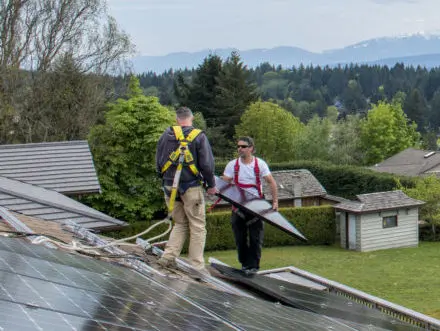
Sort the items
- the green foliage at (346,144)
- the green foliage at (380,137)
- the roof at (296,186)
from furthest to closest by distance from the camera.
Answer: the green foliage at (380,137), the green foliage at (346,144), the roof at (296,186)

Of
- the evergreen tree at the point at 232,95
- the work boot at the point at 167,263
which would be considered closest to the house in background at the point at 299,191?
the evergreen tree at the point at 232,95

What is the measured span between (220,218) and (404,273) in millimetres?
10624

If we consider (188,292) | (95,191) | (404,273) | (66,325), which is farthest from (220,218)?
(66,325)

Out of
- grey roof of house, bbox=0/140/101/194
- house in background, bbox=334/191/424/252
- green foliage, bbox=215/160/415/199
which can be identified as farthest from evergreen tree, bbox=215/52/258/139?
grey roof of house, bbox=0/140/101/194

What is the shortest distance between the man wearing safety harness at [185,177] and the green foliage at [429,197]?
31981 millimetres

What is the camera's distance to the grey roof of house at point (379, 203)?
37.6 m

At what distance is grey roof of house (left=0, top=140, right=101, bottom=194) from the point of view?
2150 centimetres

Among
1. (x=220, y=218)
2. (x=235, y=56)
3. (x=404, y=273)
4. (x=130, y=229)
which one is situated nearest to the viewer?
(x=404, y=273)

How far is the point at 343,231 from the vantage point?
130 ft

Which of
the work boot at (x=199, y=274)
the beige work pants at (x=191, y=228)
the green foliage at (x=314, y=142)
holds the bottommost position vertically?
the green foliage at (x=314, y=142)

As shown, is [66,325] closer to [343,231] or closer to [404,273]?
[404,273]

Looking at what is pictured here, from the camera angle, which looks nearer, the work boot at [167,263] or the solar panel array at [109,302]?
the solar panel array at [109,302]

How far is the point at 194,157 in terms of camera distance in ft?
29.6

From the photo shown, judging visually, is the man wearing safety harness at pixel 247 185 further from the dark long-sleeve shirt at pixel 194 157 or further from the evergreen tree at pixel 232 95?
the evergreen tree at pixel 232 95
